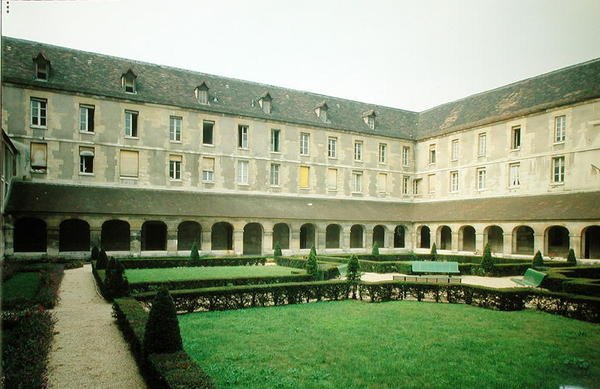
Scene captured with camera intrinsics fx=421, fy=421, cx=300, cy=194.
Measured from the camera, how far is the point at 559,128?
2645cm

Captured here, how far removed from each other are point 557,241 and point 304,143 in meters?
18.6

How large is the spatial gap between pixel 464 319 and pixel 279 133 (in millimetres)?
23164

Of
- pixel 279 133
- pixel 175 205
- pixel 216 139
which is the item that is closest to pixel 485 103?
pixel 279 133

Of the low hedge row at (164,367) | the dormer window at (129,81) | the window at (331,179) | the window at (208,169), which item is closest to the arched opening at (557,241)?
the window at (331,179)

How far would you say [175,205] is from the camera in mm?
26281

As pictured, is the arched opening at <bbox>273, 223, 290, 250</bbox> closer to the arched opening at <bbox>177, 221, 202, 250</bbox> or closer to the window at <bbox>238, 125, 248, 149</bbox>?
the arched opening at <bbox>177, 221, 202, 250</bbox>

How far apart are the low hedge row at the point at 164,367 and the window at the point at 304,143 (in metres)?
24.9

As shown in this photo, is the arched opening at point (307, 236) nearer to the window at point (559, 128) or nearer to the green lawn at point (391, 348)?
the window at point (559, 128)

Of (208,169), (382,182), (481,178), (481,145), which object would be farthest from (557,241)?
(208,169)

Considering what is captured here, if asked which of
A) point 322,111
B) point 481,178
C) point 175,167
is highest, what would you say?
point 322,111

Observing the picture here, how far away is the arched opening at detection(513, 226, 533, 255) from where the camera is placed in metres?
28.4

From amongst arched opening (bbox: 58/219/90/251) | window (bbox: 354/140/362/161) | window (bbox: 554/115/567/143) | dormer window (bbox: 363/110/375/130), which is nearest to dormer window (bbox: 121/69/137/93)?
arched opening (bbox: 58/219/90/251)

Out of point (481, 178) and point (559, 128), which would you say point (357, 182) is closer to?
point (481, 178)

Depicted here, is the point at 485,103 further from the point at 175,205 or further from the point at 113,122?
the point at 113,122
